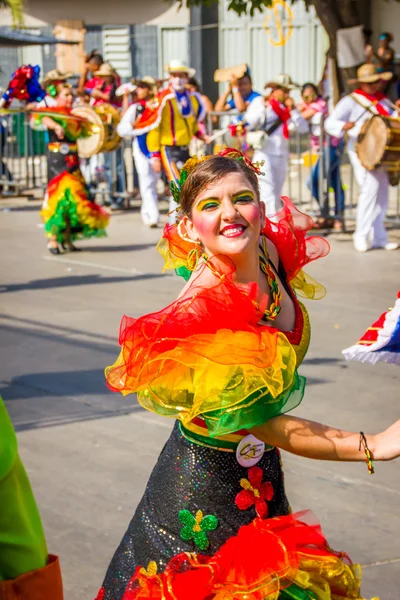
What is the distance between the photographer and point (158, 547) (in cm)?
298

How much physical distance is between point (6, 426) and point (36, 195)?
660 inches

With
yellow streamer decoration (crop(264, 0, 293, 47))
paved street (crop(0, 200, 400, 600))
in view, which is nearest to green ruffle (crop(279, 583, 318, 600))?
paved street (crop(0, 200, 400, 600))

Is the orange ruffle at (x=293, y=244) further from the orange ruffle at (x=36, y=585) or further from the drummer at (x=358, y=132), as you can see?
the drummer at (x=358, y=132)

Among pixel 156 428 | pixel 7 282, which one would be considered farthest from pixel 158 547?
pixel 7 282

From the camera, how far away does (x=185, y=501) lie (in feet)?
9.75

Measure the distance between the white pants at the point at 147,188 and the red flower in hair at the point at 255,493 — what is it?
11408mm

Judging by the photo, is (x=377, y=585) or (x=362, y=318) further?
(x=362, y=318)

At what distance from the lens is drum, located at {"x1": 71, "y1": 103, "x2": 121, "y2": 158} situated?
13.1m

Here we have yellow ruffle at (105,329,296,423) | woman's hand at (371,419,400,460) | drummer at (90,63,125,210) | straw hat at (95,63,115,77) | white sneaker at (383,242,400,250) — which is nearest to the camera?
woman's hand at (371,419,400,460)

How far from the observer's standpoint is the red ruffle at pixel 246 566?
9.04 feet

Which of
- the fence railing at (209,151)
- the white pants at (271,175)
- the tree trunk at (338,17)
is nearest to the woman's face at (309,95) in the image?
the fence railing at (209,151)

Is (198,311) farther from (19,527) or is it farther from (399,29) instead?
(399,29)

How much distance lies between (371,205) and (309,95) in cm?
386

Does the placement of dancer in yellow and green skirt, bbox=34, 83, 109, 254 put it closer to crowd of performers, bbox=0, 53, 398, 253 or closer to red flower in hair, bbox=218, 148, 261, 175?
crowd of performers, bbox=0, 53, 398, 253
